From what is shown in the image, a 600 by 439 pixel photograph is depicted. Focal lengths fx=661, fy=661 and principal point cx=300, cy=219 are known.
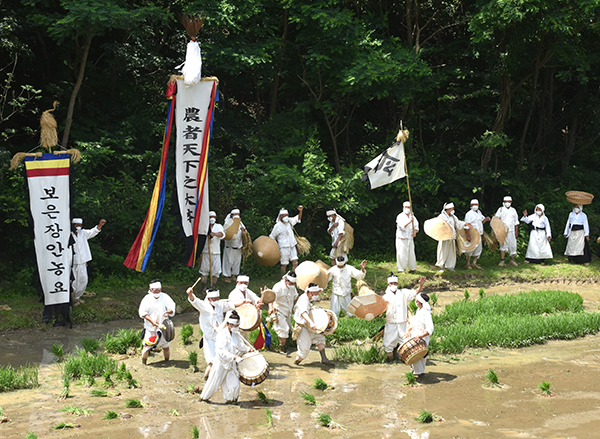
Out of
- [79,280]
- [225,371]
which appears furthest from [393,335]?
[79,280]

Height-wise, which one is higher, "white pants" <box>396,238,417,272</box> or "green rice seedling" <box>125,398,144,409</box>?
"white pants" <box>396,238,417,272</box>

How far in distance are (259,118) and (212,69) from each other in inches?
113


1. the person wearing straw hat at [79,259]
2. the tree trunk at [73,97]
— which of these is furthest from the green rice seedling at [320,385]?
the tree trunk at [73,97]

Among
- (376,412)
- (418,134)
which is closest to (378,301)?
(376,412)

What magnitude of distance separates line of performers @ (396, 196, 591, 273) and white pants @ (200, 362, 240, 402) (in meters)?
8.41

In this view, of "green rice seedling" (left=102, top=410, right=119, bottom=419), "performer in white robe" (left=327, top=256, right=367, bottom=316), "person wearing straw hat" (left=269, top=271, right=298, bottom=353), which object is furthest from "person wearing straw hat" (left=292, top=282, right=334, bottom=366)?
"green rice seedling" (left=102, top=410, right=119, bottom=419)

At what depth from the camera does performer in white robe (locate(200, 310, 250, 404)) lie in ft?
29.5

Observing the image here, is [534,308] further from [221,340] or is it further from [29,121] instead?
[29,121]

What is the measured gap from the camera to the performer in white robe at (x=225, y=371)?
9000mm

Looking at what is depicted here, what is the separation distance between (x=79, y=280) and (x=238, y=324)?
5632 millimetres

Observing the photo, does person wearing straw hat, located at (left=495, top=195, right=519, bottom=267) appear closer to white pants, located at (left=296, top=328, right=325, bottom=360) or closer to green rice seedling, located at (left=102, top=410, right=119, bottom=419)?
white pants, located at (left=296, top=328, right=325, bottom=360)

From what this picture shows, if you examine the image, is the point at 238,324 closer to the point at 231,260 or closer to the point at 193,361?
the point at 193,361

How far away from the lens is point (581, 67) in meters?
19.1

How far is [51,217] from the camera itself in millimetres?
12438
